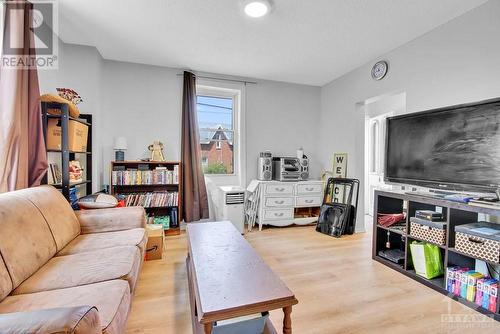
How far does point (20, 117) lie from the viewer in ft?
5.41

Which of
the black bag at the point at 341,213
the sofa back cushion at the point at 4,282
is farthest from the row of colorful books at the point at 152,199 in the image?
the black bag at the point at 341,213

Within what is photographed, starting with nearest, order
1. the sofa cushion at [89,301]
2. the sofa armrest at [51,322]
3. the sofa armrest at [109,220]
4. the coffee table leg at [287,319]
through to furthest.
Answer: the sofa armrest at [51,322] → the sofa cushion at [89,301] → the coffee table leg at [287,319] → the sofa armrest at [109,220]

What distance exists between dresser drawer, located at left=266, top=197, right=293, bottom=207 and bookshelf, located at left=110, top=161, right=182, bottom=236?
1.26 metres

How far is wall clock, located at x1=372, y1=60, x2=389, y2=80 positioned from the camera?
287 cm

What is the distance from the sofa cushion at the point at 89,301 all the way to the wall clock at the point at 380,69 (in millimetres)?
3342

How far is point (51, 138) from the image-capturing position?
2172mm

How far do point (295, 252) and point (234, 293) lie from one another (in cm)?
171

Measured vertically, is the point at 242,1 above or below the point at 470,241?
above

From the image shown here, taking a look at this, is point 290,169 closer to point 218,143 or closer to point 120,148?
point 218,143

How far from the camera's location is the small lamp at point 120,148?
3.01 metres

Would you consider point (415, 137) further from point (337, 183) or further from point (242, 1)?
point (242, 1)

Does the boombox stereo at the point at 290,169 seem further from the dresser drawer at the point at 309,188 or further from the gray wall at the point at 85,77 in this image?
the gray wall at the point at 85,77

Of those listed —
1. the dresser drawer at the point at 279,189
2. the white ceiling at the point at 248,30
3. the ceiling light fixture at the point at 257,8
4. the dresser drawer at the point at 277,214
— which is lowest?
the dresser drawer at the point at 277,214

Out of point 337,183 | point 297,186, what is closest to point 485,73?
point 337,183
